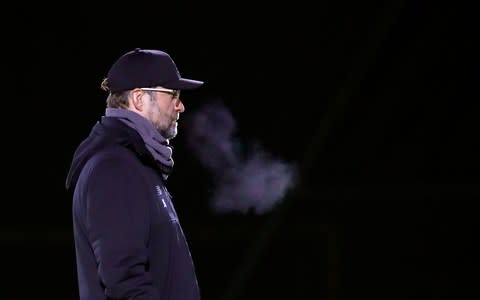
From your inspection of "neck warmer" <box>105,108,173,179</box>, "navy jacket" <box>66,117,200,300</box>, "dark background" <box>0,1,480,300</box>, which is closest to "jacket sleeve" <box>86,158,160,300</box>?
"navy jacket" <box>66,117,200,300</box>

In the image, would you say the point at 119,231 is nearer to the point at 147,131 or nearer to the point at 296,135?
the point at 147,131

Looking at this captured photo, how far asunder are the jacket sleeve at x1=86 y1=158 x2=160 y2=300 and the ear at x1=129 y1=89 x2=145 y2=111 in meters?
0.24

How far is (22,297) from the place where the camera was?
3770 mm

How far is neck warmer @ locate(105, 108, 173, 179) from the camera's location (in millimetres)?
1799

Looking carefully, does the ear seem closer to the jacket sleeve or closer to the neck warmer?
the neck warmer

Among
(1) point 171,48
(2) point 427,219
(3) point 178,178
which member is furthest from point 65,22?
(2) point 427,219

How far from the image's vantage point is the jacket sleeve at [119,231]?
1598 mm

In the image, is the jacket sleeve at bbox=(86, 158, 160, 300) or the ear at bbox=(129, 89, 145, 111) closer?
the jacket sleeve at bbox=(86, 158, 160, 300)

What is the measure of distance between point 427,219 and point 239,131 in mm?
1166

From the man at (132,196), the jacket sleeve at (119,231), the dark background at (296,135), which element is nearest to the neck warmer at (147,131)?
the man at (132,196)

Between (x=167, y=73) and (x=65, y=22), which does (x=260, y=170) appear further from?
(x=167, y=73)

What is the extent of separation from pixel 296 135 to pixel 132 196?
2.75m

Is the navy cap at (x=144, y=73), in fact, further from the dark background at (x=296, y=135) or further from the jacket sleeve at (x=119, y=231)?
the dark background at (x=296, y=135)

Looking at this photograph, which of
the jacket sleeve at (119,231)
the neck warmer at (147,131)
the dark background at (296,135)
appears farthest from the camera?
the dark background at (296,135)
